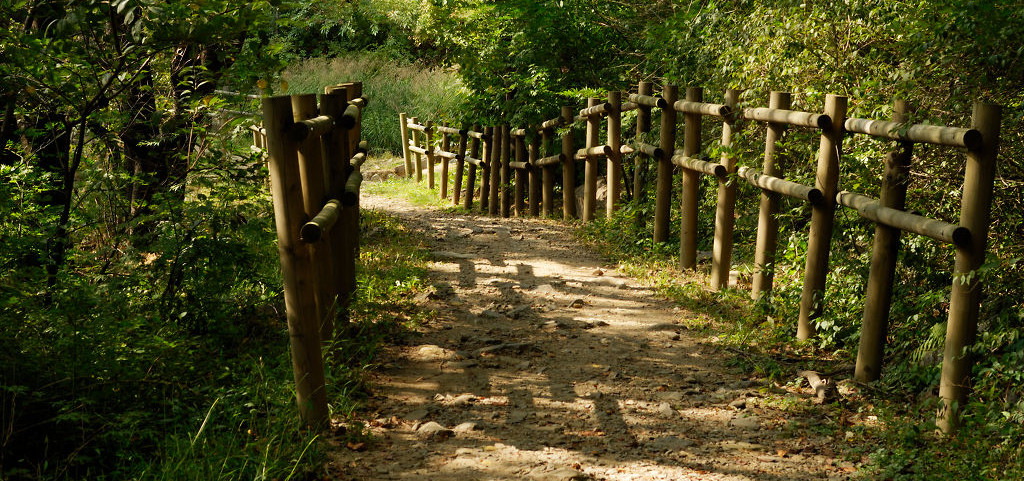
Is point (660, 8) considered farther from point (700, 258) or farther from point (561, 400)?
point (561, 400)

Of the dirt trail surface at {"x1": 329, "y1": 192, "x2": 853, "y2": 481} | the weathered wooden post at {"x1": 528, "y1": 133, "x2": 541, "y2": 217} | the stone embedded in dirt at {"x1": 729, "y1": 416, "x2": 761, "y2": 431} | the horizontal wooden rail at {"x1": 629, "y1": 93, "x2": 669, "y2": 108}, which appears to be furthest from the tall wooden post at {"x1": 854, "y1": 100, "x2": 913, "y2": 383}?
the weathered wooden post at {"x1": 528, "y1": 133, "x2": 541, "y2": 217}

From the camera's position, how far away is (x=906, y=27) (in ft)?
17.7

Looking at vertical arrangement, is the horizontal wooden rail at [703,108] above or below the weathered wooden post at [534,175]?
above

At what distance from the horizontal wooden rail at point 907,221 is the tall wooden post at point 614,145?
4770 millimetres

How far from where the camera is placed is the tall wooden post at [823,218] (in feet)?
17.5

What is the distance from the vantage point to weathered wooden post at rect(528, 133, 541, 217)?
12.4 metres

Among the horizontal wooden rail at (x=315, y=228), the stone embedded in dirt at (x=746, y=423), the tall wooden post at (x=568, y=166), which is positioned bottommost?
the stone embedded in dirt at (x=746, y=423)

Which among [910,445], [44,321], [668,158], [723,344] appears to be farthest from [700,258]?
[44,321]

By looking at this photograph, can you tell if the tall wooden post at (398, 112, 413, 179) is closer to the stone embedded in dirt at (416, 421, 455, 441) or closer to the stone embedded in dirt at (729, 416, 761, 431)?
the stone embedded in dirt at (416, 421, 455, 441)

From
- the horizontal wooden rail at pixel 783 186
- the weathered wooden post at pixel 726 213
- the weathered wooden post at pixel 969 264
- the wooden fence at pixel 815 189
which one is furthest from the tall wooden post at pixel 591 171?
the weathered wooden post at pixel 969 264

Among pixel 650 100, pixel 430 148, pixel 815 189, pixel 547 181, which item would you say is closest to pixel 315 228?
pixel 815 189

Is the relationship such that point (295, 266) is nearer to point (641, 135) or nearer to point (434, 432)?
point (434, 432)

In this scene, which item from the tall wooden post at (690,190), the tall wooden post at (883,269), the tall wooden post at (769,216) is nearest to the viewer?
the tall wooden post at (883,269)

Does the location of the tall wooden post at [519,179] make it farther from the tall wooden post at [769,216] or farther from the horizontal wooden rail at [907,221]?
the horizontal wooden rail at [907,221]
